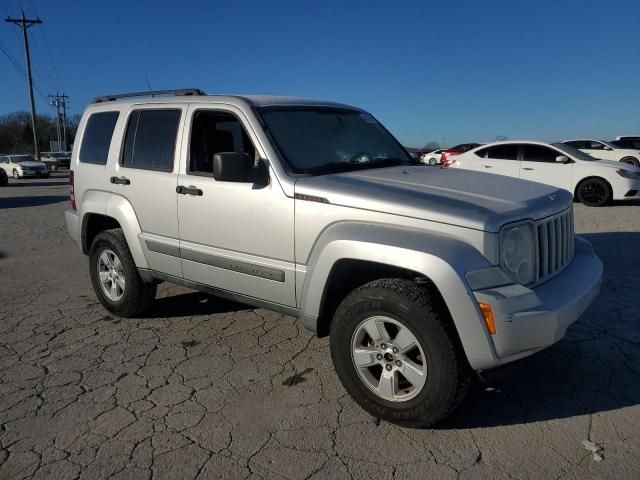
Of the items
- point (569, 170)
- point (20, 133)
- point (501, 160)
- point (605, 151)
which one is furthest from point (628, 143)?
point (20, 133)

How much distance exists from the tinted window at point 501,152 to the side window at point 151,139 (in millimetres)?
9661

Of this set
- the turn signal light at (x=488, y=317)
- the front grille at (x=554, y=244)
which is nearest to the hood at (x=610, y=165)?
the front grille at (x=554, y=244)

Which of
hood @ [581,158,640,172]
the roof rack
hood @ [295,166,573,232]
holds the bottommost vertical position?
hood @ [581,158,640,172]

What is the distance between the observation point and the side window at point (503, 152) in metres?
12.0

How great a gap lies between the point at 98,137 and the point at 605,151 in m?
17.0

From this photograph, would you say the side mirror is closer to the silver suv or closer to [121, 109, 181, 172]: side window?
the silver suv

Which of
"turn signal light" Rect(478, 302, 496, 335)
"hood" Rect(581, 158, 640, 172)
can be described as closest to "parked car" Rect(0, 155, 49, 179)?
"hood" Rect(581, 158, 640, 172)

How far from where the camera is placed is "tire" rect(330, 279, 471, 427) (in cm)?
274

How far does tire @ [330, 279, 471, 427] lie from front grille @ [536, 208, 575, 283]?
0.68 m

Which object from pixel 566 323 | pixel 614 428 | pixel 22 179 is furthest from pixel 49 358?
pixel 22 179

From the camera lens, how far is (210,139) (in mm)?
4094

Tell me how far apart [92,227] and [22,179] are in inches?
1168

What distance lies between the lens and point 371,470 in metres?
2.60

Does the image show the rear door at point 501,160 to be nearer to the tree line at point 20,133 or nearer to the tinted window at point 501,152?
the tinted window at point 501,152
